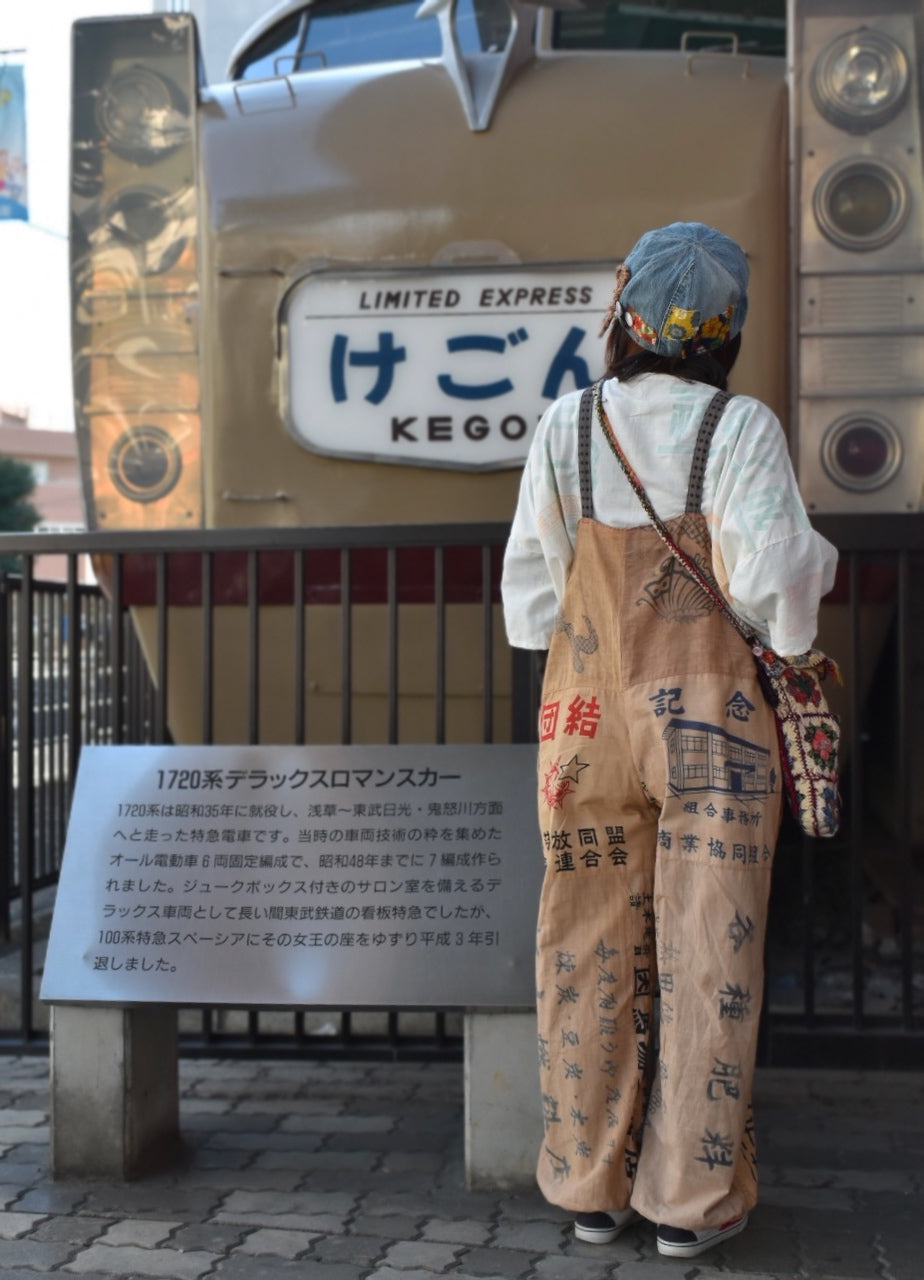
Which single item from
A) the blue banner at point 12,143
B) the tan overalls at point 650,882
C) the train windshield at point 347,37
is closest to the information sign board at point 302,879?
the tan overalls at point 650,882

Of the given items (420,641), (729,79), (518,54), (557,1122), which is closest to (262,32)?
(518,54)

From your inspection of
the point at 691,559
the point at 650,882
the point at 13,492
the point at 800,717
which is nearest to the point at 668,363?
the point at 691,559

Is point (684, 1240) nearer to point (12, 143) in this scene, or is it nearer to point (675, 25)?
point (675, 25)

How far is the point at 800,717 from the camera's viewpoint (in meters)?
2.57

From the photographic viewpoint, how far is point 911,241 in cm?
368

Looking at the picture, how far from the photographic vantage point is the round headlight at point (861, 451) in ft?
12.1

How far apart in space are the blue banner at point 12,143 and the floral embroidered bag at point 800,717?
16.0 metres

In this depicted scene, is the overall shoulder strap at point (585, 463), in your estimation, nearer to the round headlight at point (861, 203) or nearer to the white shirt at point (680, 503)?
the white shirt at point (680, 503)

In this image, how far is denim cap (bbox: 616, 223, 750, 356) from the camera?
2.58 meters

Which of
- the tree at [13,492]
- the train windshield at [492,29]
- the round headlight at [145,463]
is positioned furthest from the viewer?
the tree at [13,492]

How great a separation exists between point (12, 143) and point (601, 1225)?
1652 centimetres

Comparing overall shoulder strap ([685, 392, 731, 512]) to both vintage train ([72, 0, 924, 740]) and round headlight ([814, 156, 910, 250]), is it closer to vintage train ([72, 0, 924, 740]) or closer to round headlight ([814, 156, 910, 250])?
vintage train ([72, 0, 924, 740])

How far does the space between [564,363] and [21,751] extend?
164 cm

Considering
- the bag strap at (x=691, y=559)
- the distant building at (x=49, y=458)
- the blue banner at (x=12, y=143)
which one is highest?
A: the blue banner at (x=12, y=143)
